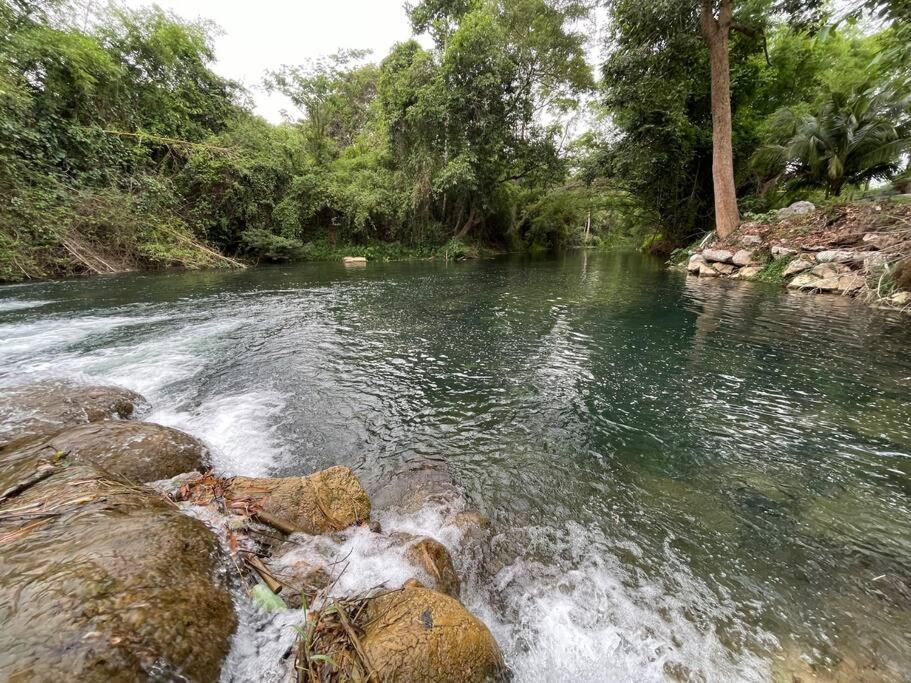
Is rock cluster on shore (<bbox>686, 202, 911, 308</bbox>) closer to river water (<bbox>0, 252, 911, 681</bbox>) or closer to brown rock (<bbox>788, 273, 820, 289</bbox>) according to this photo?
brown rock (<bbox>788, 273, 820, 289</bbox>)

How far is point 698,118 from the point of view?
1570 cm

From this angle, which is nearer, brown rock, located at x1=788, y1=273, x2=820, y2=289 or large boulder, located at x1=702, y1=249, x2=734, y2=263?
brown rock, located at x1=788, y1=273, x2=820, y2=289

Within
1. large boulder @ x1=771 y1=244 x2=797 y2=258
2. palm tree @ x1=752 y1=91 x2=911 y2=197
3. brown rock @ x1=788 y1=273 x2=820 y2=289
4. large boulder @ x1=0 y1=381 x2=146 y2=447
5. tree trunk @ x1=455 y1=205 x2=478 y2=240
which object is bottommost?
large boulder @ x1=0 y1=381 x2=146 y2=447

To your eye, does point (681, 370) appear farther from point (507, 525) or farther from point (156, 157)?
point (156, 157)

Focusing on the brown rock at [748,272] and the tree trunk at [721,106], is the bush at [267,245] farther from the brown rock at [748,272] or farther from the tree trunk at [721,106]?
the brown rock at [748,272]

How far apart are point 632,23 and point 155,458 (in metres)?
15.9

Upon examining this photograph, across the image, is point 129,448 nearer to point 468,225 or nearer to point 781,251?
point 781,251

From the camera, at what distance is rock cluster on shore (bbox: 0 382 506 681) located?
3.99 ft

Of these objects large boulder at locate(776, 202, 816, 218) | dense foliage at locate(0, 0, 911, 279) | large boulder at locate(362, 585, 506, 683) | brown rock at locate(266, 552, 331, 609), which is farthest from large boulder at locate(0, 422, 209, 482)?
large boulder at locate(776, 202, 816, 218)

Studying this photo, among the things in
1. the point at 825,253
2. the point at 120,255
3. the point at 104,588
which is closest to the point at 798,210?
the point at 825,253

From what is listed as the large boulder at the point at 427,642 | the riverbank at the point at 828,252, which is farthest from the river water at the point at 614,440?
the riverbank at the point at 828,252

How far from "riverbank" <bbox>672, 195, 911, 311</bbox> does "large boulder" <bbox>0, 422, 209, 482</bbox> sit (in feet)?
38.8

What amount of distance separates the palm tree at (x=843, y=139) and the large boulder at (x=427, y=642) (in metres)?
18.3

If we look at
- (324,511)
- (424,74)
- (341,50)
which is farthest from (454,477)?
(341,50)
